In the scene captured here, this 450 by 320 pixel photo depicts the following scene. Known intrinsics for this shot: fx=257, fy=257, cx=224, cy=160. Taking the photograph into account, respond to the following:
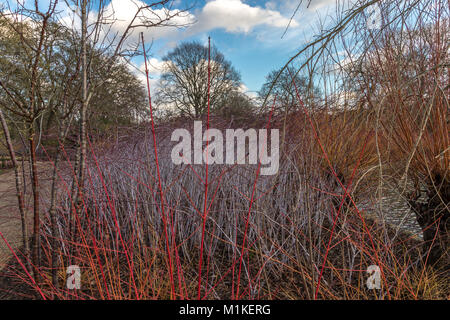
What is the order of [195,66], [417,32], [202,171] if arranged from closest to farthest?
[417,32], [202,171], [195,66]

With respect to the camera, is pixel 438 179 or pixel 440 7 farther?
pixel 438 179

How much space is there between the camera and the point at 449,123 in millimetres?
1836

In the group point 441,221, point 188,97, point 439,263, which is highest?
point 188,97

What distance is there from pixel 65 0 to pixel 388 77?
2.40 meters

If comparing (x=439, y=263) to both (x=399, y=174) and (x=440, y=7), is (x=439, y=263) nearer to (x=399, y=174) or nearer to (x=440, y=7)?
(x=399, y=174)

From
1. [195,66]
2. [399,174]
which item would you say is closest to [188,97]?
[195,66]

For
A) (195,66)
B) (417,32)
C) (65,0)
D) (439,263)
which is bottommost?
(439,263)

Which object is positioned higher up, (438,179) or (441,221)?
(438,179)
